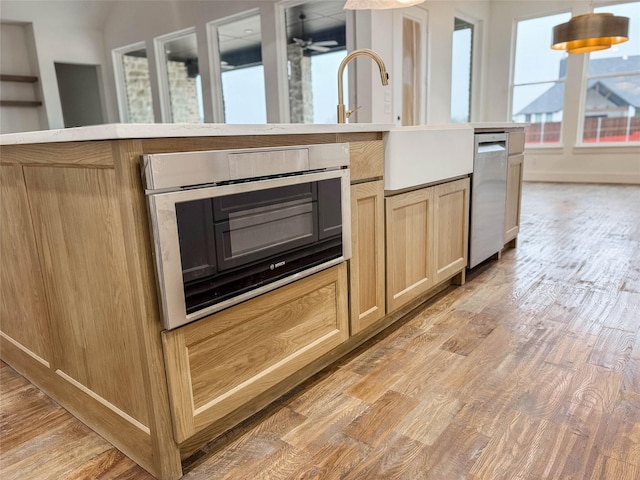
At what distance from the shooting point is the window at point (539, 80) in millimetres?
7633

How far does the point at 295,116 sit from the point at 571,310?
14.3 feet

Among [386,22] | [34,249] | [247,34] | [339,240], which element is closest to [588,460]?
[339,240]

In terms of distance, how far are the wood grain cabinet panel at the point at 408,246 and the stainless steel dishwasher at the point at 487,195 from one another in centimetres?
57

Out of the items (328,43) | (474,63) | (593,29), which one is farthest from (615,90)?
(328,43)

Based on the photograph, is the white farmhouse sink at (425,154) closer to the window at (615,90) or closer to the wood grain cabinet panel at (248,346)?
the wood grain cabinet panel at (248,346)

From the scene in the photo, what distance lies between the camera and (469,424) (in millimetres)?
1437

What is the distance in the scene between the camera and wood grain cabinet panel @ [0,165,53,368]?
4.81 ft

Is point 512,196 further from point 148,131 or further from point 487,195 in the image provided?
point 148,131

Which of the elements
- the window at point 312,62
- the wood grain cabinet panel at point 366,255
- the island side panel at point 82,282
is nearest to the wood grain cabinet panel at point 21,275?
the island side panel at point 82,282

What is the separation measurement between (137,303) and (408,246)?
136 cm

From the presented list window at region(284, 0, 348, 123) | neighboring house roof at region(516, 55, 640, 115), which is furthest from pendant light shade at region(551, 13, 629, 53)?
neighboring house roof at region(516, 55, 640, 115)

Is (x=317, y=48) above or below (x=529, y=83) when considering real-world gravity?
above

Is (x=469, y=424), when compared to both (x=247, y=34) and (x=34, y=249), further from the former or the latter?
(x=247, y=34)

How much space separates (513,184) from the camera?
10.7 ft
